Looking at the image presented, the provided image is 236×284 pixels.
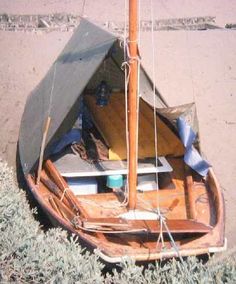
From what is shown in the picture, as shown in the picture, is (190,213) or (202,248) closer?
(202,248)

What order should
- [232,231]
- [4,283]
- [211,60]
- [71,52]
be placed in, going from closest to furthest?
1. [4,283]
2. [232,231]
3. [71,52]
4. [211,60]

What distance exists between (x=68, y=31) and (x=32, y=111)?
6.79 m

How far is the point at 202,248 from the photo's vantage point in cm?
489

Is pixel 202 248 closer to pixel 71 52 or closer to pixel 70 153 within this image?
pixel 70 153

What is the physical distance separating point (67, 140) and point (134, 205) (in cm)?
179

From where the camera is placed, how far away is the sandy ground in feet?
28.2

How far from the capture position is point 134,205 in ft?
18.4

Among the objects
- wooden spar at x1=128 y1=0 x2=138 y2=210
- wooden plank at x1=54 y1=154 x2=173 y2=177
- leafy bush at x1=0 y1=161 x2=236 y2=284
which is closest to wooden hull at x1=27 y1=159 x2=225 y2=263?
leafy bush at x1=0 y1=161 x2=236 y2=284

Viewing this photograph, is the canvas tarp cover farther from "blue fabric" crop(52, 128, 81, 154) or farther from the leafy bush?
the leafy bush

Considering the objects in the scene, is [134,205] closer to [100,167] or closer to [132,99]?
[100,167]

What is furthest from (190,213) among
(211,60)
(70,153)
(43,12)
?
(43,12)

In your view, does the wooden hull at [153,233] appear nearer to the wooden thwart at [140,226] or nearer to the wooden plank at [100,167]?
the wooden thwart at [140,226]

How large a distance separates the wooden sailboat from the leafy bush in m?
0.38

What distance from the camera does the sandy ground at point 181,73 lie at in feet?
28.2
